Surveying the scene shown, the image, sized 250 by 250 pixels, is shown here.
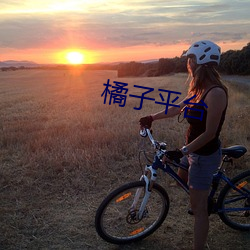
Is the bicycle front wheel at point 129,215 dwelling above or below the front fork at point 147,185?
below

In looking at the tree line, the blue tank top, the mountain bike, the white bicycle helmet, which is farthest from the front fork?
the tree line

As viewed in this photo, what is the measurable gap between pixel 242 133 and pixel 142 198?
524 centimetres

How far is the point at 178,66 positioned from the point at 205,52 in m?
69.5

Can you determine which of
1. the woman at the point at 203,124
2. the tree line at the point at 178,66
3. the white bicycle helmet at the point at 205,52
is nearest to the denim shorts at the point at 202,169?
Result: the woman at the point at 203,124

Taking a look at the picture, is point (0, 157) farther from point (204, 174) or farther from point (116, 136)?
point (204, 174)

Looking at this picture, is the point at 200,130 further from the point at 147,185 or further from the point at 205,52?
the point at 147,185

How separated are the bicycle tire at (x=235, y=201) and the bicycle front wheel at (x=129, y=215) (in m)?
0.67

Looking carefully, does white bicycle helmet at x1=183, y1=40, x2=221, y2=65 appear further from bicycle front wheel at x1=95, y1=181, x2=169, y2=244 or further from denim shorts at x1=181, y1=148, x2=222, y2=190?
bicycle front wheel at x1=95, y1=181, x2=169, y2=244

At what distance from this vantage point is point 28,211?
193 inches

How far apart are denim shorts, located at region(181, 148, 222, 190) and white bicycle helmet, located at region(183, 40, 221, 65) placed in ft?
2.96

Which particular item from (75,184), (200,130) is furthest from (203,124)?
(75,184)

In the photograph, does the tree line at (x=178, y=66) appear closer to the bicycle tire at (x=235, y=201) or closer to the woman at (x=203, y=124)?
the bicycle tire at (x=235, y=201)

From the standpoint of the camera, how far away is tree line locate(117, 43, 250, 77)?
53.0m

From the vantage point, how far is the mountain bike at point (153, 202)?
3.84m
